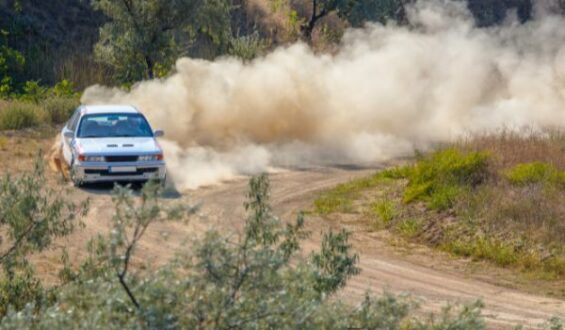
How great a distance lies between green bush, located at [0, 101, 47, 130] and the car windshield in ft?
23.5

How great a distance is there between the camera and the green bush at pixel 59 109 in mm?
31328

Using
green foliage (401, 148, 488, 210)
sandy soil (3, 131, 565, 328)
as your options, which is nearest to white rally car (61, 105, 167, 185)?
sandy soil (3, 131, 565, 328)

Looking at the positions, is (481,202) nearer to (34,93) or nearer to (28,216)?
(28,216)

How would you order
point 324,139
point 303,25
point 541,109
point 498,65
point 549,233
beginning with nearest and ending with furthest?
point 549,233, point 324,139, point 541,109, point 498,65, point 303,25

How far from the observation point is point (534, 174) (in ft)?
68.1

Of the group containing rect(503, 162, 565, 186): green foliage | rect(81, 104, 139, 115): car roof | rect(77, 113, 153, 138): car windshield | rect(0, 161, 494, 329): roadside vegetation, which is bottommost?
rect(0, 161, 494, 329): roadside vegetation

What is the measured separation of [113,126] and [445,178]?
6708 millimetres

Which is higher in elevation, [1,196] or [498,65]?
[498,65]

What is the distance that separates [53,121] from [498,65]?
14.1 meters

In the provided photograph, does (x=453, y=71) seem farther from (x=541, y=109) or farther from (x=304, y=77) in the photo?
(x=304, y=77)

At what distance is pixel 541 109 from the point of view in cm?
3325

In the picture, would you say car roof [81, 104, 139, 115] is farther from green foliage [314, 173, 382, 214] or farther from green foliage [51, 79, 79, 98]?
green foliage [51, 79, 79, 98]

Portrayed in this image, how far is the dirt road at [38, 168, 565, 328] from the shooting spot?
585 inches

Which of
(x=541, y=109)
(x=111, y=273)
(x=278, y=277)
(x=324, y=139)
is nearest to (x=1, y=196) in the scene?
(x=111, y=273)
